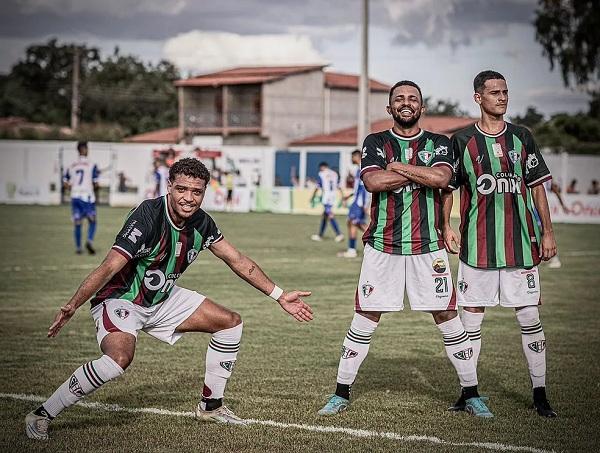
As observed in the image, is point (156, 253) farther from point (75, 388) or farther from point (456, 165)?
point (456, 165)

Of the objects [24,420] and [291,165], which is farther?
[291,165]

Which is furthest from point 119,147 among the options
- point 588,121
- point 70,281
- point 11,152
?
point 70,281

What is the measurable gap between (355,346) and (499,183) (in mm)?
1598

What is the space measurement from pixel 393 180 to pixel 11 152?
52889 millimetres

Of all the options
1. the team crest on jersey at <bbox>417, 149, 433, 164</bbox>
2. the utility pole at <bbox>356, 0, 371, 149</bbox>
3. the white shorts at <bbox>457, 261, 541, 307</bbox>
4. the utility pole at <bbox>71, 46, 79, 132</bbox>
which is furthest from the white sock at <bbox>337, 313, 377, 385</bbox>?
the utility pole at <bbox>71, 46, 79, 132</bbox>

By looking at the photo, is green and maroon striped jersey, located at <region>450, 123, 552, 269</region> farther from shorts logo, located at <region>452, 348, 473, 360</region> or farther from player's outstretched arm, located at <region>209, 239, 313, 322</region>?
player's outstretched arm, located at <region>209, 239, 313, 322</region>

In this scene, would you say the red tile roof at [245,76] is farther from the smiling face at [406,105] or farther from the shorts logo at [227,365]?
the shorts logo at [227,365]

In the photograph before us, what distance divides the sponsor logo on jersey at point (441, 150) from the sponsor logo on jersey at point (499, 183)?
38 cm

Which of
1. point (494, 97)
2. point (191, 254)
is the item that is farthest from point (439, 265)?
point (191, 254)

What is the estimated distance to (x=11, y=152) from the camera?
57.6 m

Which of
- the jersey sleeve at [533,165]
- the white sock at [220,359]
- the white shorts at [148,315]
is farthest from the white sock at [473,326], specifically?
the white shorts at [148,315]

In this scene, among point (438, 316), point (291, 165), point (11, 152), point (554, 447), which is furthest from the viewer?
point (11, 152)

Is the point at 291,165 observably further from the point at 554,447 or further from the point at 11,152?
the point at 554,447

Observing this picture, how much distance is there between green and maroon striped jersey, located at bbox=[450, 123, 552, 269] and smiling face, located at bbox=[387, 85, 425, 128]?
47 cm
